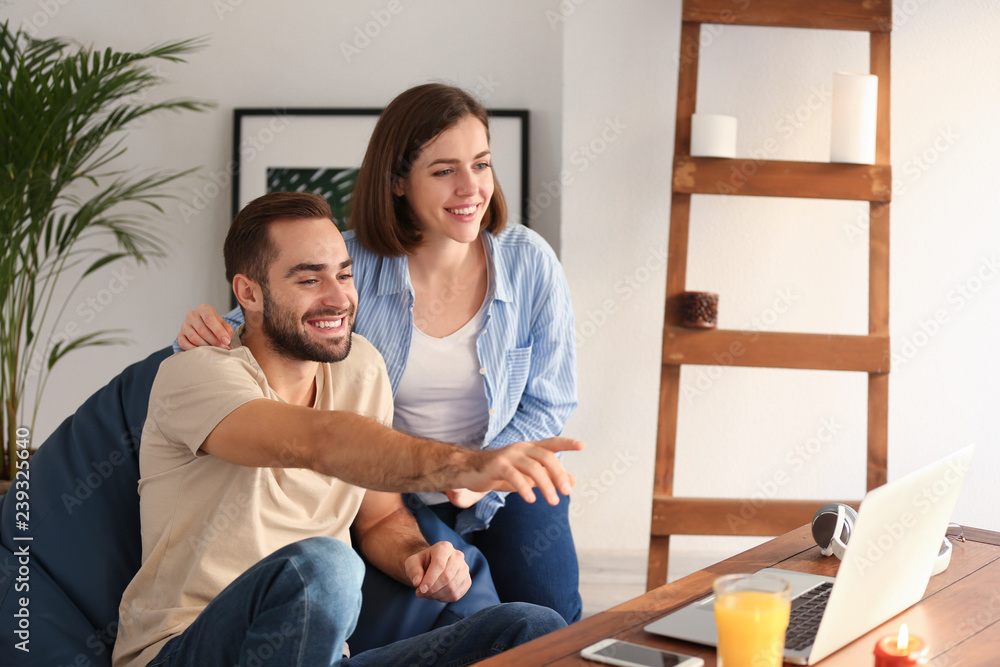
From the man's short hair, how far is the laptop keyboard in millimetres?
952

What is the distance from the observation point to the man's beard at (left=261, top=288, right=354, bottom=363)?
1534 mm

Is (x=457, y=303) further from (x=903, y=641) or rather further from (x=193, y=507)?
(x=903, y=641)

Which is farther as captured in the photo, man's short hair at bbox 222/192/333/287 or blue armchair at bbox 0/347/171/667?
man's short hair at bbox 222/192/333/287

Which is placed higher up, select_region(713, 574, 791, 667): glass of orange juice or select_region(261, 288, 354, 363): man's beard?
select_region(261, 288, 354, 363): man's beard

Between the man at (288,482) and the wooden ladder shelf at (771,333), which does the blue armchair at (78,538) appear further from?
the wooden ladder shelf at (771,333)

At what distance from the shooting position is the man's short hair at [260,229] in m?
1.55

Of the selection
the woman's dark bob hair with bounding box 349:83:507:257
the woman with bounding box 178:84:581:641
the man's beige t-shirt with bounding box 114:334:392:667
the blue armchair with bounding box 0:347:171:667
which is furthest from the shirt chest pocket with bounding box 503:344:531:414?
the blue armchair with bounding box 0:347:171:667

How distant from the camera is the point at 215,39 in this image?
10.4 ft

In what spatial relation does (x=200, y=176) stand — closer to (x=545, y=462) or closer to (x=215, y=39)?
(x=215, y=39)

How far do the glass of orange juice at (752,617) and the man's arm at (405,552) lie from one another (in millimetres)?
717

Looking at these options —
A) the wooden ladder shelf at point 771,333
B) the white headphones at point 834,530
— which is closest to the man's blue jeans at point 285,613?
the white headphones at point 834,530

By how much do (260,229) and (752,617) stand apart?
3.37 ft

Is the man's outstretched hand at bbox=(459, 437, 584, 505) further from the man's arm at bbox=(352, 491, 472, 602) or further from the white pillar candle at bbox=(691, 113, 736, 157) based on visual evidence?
the white pillar candle at bbox=(691, 113, 736, 157)

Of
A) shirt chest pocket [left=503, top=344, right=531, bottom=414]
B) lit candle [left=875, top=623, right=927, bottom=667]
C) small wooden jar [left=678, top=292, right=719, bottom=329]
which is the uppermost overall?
small wooden jar [left=678, top=292, right=719, bottom=329]
